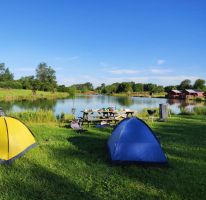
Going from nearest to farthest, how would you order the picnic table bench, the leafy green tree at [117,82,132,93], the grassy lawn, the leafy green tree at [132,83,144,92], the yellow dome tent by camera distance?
the grassy lawn, the yellow dome tent, the picnic table bench, the leafy green tree at [117,82,132,93], the leafy green tree at [132,83,144,92]

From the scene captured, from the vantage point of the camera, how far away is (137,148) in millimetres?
8234

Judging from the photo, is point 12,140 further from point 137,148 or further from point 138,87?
point 138,87

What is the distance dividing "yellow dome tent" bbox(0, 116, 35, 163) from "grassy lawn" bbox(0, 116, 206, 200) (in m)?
0.26

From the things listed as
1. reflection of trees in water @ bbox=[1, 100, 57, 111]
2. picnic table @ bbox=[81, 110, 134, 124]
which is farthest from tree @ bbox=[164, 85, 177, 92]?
picnic table @ bbox=[81, 110, 134, 124]

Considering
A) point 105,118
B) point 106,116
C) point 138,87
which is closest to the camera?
point 105,118

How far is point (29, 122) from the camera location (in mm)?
17281

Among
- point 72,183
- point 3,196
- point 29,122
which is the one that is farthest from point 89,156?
point 29,122

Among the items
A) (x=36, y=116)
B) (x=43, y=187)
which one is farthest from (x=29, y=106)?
(x=43, y=187)

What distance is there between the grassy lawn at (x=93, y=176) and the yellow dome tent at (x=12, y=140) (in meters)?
0.26

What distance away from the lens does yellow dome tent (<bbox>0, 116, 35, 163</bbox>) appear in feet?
26.8

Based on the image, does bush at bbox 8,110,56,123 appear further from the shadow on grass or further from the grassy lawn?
the shadow on grass

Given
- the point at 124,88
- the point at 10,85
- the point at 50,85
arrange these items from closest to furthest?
the point at 10,85 < the point at 50,85 < the point at 124,88

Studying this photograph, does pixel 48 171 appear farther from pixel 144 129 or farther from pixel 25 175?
pixel 144 129

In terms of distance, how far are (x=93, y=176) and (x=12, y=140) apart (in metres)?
2.94
